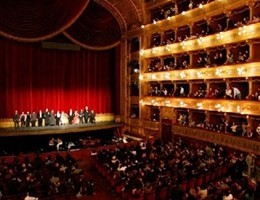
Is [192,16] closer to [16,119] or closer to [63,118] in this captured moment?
[63,118]

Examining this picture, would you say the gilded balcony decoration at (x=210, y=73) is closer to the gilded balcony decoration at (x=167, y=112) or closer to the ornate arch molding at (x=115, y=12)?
the gilded balcony decoration at (x=167, y=112)

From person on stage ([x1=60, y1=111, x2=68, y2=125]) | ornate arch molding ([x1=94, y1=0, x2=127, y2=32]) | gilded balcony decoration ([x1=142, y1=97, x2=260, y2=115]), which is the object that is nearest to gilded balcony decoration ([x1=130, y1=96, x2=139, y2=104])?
gilded balcony decoration ([x1=142, y1=97, x2=260, y2=115])

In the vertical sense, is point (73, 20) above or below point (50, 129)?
above

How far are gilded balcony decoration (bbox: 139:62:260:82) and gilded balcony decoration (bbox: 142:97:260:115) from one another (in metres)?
1.23

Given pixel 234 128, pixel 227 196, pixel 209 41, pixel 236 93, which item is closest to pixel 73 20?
pixel 209 41

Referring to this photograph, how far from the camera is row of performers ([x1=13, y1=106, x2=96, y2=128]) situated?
70.5ft

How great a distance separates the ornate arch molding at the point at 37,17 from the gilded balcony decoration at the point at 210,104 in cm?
734

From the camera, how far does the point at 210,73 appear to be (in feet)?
61.0

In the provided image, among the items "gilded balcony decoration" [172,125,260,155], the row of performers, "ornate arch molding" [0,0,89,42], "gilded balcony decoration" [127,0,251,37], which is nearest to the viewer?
"gilded balcony decoration" [172,125,260,155]

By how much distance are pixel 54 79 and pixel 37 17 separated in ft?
15.5

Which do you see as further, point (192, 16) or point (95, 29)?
point (95, 29)

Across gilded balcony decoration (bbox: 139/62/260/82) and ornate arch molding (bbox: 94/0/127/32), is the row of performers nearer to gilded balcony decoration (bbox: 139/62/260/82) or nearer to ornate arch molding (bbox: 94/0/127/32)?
gilded balcony decoration (bbox: 139/62/260/82)

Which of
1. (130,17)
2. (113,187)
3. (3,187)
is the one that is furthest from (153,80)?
(3,187)

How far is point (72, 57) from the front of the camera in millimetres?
24891
